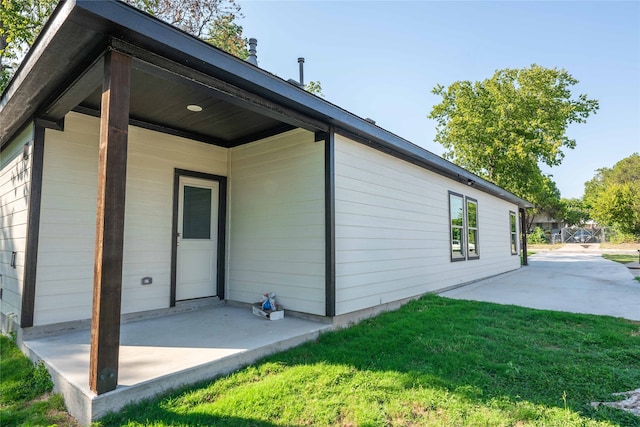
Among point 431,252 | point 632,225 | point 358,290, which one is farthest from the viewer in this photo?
point 632,225

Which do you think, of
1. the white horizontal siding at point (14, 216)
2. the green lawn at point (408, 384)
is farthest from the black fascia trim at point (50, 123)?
the green lawn at point (408, 384)

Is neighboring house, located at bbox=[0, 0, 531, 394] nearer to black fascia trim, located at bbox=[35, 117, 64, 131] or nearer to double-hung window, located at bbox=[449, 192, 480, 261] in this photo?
black fascia trim, located at bbox=[35, 117, 64, 131]

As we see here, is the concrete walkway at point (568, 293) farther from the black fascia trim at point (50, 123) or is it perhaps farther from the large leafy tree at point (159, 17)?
the large leafy tree at point (159, 17)

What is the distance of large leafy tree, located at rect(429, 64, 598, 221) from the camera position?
692 inches

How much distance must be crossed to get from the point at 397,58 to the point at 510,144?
11569 millimetres

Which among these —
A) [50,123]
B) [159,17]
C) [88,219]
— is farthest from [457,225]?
[159,17]

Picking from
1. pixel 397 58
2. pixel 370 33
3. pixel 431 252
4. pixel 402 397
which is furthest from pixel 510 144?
pixel 402 397

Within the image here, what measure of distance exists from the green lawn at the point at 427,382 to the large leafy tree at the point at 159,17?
8.74 metres

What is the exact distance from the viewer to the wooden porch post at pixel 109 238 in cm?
A: 209

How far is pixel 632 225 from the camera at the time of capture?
23.5 metres

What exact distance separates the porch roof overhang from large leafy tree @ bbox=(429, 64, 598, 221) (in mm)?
15575

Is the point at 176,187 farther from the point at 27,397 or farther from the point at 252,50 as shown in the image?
the point at 27,397

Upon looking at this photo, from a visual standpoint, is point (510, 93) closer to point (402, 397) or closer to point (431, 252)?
point (431, 252)

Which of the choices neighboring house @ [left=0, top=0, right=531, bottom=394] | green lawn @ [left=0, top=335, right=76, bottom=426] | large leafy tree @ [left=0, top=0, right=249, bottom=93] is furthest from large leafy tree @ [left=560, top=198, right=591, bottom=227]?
green lawn @ [left=0, top=335, right=76, bottom=426]
